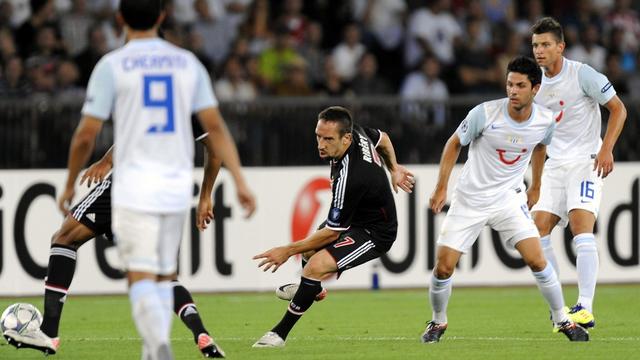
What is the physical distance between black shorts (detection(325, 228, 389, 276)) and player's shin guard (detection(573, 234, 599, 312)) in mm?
1802

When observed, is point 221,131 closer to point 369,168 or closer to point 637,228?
point 369,168

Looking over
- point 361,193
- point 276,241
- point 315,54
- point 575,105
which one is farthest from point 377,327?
point 315,54

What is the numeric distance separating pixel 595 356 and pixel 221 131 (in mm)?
3338

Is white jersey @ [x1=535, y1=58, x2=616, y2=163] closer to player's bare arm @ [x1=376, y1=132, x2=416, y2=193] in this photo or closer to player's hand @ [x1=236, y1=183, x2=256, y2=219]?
player's bare arm @ [x1=376, y1=132, x2=416, y2=193]

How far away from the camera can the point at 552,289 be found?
977 centimetres

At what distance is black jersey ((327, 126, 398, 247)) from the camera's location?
9.65 metres

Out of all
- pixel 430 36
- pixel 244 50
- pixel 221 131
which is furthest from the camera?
pixel 430 36

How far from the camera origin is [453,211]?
9.88 metres

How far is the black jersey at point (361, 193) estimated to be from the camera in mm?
9648

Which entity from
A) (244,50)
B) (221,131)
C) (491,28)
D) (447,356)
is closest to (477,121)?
(447,356)

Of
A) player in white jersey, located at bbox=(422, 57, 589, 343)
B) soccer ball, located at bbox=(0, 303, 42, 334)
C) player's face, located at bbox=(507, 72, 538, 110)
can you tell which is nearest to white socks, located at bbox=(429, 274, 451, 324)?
player in white jersey, located at bbox=(422, 57, 589, 343)

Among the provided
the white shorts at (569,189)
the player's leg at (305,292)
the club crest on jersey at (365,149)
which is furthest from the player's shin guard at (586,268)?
the player's leg at (305,292)

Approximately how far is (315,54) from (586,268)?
847 centimetres

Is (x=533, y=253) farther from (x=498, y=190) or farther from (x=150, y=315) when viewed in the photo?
(x=150, y=315)
